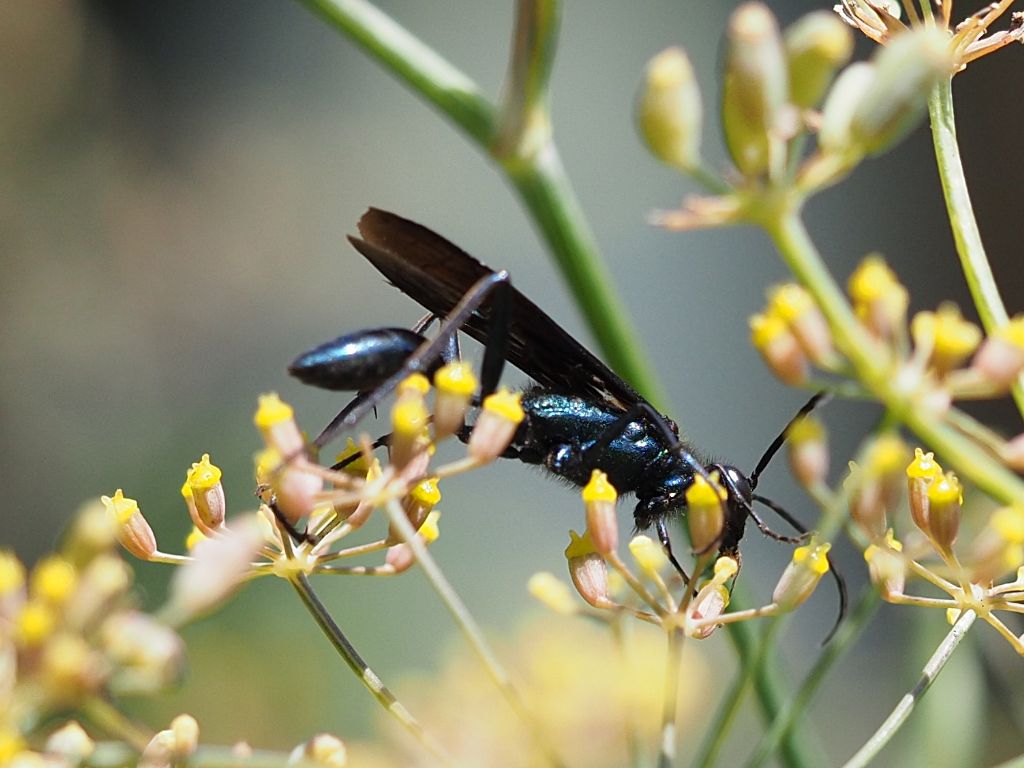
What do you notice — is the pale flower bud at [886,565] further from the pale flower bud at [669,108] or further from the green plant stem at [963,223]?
the pale flower bud at [669,108]

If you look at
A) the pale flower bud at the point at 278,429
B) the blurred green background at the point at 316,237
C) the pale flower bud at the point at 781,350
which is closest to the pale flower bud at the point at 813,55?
the pale flower bud at the point at 781,350

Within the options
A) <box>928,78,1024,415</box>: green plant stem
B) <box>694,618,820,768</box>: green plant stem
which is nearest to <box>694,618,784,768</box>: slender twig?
<box>694,618,820,768</box>: green plant stem

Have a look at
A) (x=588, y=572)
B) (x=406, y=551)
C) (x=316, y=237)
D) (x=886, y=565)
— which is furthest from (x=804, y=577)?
(x=316, y=237)

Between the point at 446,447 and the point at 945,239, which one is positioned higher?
the point at 945,239

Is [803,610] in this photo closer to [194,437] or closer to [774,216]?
[194,437]

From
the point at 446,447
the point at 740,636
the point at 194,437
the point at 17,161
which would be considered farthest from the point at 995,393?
the point at 17,161
